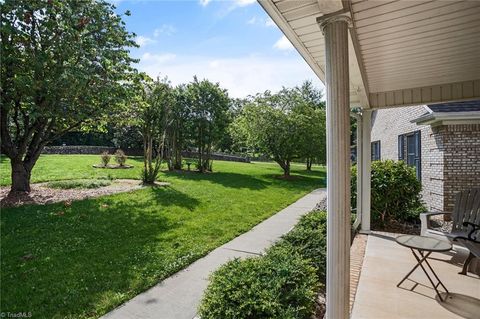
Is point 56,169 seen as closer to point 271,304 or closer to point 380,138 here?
point 271,304

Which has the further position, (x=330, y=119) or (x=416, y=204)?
(x=416, y=204)

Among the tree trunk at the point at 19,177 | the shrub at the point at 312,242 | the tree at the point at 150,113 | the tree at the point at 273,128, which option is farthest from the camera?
the tree at the point at 273,128

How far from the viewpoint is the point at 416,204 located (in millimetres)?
6711

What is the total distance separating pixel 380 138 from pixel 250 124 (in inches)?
286

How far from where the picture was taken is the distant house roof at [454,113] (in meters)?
6.45

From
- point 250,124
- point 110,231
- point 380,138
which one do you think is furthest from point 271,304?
point 250,124

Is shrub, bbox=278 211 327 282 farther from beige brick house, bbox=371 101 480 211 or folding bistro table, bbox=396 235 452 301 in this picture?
beige brick house, bbox=371 101 480 211

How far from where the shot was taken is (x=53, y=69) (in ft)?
23.0

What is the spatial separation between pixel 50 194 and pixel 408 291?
8.77m

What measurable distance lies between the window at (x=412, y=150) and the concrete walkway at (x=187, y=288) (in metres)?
5.13

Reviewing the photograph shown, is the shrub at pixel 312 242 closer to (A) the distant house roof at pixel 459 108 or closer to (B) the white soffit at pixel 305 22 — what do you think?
(B) the white soffit at pixel 305 22

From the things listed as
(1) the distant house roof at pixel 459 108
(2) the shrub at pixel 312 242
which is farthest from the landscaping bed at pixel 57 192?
(1) the distant house roof at pixel 459 108

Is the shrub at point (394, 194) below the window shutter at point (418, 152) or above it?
below

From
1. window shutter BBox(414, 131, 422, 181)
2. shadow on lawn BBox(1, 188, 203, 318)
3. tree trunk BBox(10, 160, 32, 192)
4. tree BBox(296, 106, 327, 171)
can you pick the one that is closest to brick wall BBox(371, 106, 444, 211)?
window shutter BBox(414, 131, 422, 181)
